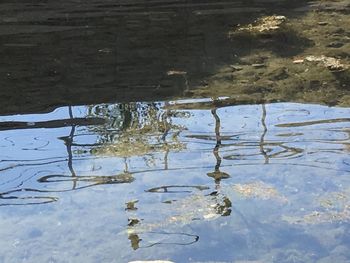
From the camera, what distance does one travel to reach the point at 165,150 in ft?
14.1

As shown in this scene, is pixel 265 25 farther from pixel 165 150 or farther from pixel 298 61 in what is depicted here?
pixel 165 150

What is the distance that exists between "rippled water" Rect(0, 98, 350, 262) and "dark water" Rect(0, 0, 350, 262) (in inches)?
0.4

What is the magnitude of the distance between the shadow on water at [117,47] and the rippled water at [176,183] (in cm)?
38

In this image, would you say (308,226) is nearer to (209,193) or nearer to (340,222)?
(340,222)

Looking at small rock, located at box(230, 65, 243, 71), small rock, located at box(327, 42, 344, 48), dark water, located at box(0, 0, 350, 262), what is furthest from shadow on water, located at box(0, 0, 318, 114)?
small rock, located at box(327, 42, 344, 48)

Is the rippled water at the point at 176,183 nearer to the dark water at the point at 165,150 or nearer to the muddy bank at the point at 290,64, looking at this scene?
the dark water at the point at 165,150

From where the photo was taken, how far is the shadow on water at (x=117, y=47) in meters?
5.34

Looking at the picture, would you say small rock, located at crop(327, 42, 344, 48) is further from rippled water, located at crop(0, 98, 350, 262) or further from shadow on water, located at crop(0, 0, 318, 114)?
rippled water, located at crop(0, 98, 350, 262)

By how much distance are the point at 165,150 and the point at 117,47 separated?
2371mm

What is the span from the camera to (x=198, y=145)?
4.39 metres

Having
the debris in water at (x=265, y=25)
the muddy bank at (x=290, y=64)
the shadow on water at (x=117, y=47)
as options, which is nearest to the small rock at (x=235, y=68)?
the muddy bank at (x=290, y=64)

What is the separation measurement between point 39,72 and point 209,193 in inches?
Result: 107

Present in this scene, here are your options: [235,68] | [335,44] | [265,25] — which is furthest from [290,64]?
[265,25]

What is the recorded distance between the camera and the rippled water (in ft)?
10.6
